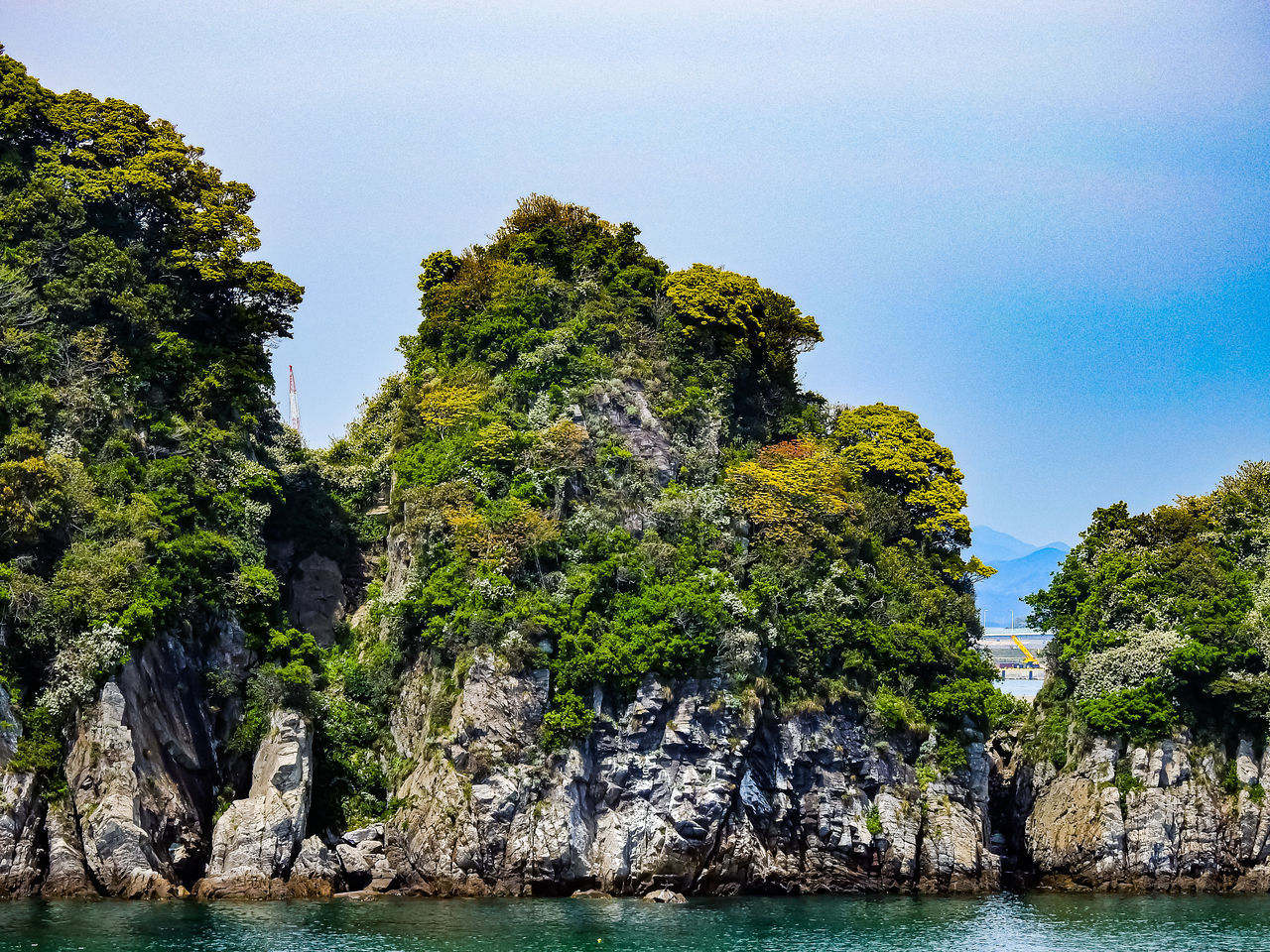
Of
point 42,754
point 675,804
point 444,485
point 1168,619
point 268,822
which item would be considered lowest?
point 268,822

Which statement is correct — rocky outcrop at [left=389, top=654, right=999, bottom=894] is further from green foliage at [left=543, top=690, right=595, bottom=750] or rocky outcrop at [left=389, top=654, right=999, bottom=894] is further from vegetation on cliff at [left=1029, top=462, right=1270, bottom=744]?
vegetation on cliff at [left=1029, top=462, right=1270, bottom=744]

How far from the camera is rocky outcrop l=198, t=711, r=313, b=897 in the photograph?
4812cm

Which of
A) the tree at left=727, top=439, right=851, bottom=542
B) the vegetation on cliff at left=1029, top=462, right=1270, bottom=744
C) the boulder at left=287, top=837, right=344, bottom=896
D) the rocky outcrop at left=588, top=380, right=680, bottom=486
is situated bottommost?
the boulder at left=287, top=837, right=344, bottom=896

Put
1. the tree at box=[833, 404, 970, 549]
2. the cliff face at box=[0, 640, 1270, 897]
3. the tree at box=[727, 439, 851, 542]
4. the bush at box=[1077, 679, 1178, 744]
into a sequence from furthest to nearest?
1. the tree at box=[833, 404, 970, 549]
2. the tree at box=[727, 439, 851, 542]
3. the bush at box=[1077, 679, 1178, 744]
4. the cliff face at box=[0, 640, 1270, 897]

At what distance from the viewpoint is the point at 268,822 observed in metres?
49.2

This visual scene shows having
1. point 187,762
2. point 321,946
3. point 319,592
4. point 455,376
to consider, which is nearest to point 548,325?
point 455,376

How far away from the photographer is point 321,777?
2119 inches

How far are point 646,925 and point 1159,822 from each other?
2247 centimetres

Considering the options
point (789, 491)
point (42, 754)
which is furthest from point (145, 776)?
point (789, 491)

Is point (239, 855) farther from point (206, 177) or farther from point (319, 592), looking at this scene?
point (206, 177)

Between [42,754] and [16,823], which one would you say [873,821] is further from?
[16,823]

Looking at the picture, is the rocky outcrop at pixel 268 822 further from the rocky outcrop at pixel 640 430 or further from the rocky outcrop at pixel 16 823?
the rocky outcrop at pixel 640 430

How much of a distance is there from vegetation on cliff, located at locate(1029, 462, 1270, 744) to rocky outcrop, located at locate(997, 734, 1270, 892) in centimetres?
117

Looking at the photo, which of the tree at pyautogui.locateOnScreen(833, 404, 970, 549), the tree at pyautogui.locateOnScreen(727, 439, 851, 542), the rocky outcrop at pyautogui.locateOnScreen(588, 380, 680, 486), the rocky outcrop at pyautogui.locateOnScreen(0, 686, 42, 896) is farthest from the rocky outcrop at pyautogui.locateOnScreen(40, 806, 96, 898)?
the tree at pyautogui.locateOnScreen(833, 404, 970, 549)
